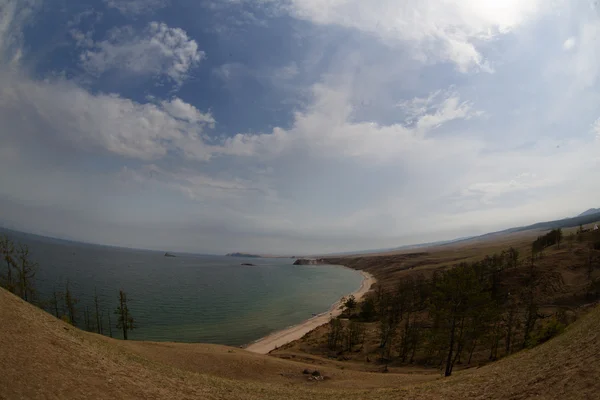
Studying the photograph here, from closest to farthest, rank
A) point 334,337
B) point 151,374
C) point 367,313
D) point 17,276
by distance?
point 151,374
point 17,276
point 334,337
point 367,313

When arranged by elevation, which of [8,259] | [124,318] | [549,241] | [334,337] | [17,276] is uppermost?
[8,259]

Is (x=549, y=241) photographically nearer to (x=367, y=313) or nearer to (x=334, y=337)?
(x=367, y=313)

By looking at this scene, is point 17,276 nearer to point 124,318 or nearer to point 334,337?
point 124,318

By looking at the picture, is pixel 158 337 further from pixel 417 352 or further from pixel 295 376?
pixel 417 352

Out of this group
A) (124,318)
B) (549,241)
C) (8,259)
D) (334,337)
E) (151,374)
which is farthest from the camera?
(549,241)

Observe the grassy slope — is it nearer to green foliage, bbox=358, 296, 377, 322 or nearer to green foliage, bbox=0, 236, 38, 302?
green foliage, bbox=0, 236, 38, 302

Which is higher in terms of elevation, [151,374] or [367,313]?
[151,374]

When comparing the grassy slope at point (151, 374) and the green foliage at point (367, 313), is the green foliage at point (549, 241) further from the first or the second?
the grassy slope at point (151, 374)

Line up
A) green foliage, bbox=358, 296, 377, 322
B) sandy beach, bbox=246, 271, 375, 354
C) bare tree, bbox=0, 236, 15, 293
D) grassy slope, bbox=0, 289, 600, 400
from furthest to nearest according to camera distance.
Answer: green foliage, bbox=358, 296, 377, 322 → sandy beach, bbox=246, 271, 375, 354 → bare tree, bbox=0, 236, 15, 293 → grassy slope, bbox=0, 289, 600, 400

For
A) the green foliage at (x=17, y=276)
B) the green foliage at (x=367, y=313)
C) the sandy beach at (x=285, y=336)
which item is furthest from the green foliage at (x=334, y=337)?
the green foliage at (x=17, y=276)

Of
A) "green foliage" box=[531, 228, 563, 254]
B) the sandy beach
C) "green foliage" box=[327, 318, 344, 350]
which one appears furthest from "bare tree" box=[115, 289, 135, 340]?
"green foliage" box=[531, 228, 563, 254]

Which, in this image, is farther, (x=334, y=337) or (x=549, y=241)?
(x=549, y=241)

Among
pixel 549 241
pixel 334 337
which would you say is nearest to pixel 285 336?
pixel 334 337
